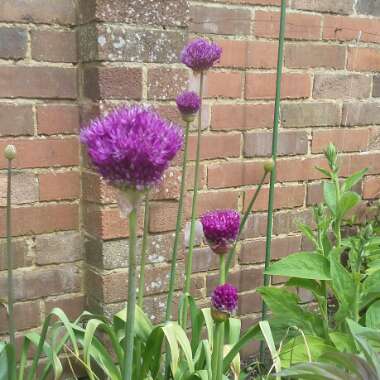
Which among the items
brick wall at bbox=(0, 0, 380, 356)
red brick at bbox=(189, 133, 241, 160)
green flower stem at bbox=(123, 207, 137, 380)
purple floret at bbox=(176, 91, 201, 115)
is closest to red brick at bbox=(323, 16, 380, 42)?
brick wall at bbox=(0, 0, 380, 356)

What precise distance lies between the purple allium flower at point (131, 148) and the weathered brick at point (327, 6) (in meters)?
1.18

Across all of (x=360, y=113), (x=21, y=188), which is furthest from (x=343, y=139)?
(x=21, y=188)

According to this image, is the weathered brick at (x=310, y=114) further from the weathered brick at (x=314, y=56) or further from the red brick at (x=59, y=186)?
the red brick at (x=59, y=186)

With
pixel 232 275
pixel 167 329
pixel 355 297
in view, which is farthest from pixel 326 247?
pixel 167 329

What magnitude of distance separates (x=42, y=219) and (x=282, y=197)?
2.69 ft

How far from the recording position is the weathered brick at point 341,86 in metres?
1.76

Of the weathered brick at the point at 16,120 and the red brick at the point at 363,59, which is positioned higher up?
the red brick at the point at 363,59

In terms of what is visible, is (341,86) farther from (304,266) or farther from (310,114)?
(304,266)

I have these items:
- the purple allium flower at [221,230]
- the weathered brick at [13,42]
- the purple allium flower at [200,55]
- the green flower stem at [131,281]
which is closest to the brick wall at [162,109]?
the weathered brick at [13,42]

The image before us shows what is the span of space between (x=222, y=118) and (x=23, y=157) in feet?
2.01

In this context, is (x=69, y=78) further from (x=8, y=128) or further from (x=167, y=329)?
(x=167, y=329)

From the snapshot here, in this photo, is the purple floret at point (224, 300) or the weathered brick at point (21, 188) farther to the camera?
the weathered brick at point (21, 188)

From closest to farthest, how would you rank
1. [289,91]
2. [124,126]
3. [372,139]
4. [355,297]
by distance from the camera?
[124,126]
[355,297]
[289,91]
[372,139]

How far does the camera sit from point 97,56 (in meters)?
1.24
